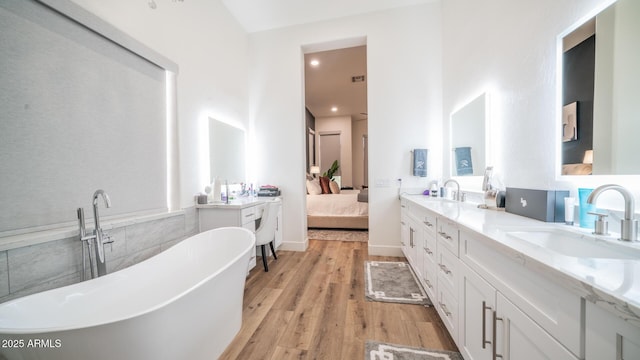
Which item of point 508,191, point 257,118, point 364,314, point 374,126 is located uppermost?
point 257,118

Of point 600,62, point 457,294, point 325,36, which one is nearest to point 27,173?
point 457,294

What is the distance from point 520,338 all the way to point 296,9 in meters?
3.63

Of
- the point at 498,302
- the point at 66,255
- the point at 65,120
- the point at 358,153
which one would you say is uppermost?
the point at 358,153

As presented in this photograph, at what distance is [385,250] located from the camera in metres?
2.92

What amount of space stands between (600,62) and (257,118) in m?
3.21

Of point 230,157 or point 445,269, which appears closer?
point 445,269

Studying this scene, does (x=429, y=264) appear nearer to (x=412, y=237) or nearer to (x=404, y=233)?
(x=412, y=237)

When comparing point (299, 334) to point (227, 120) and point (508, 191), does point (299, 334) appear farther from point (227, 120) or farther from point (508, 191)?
point (227, 120)

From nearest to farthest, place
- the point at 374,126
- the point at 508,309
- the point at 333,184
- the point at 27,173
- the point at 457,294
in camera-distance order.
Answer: the point at 508,309
the point at 27,173
the point at 457,294
the point at 374,126
the point at 333,184

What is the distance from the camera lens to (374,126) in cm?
292

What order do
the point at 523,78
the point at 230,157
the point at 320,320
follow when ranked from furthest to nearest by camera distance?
the point at 230,157
the point at 320,320
the point at 523,78

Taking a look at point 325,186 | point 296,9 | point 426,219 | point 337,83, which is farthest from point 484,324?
point 337,83

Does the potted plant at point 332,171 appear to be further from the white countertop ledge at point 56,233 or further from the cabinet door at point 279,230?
the white countertop ledge at point 56,233

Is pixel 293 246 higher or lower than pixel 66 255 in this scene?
lower
